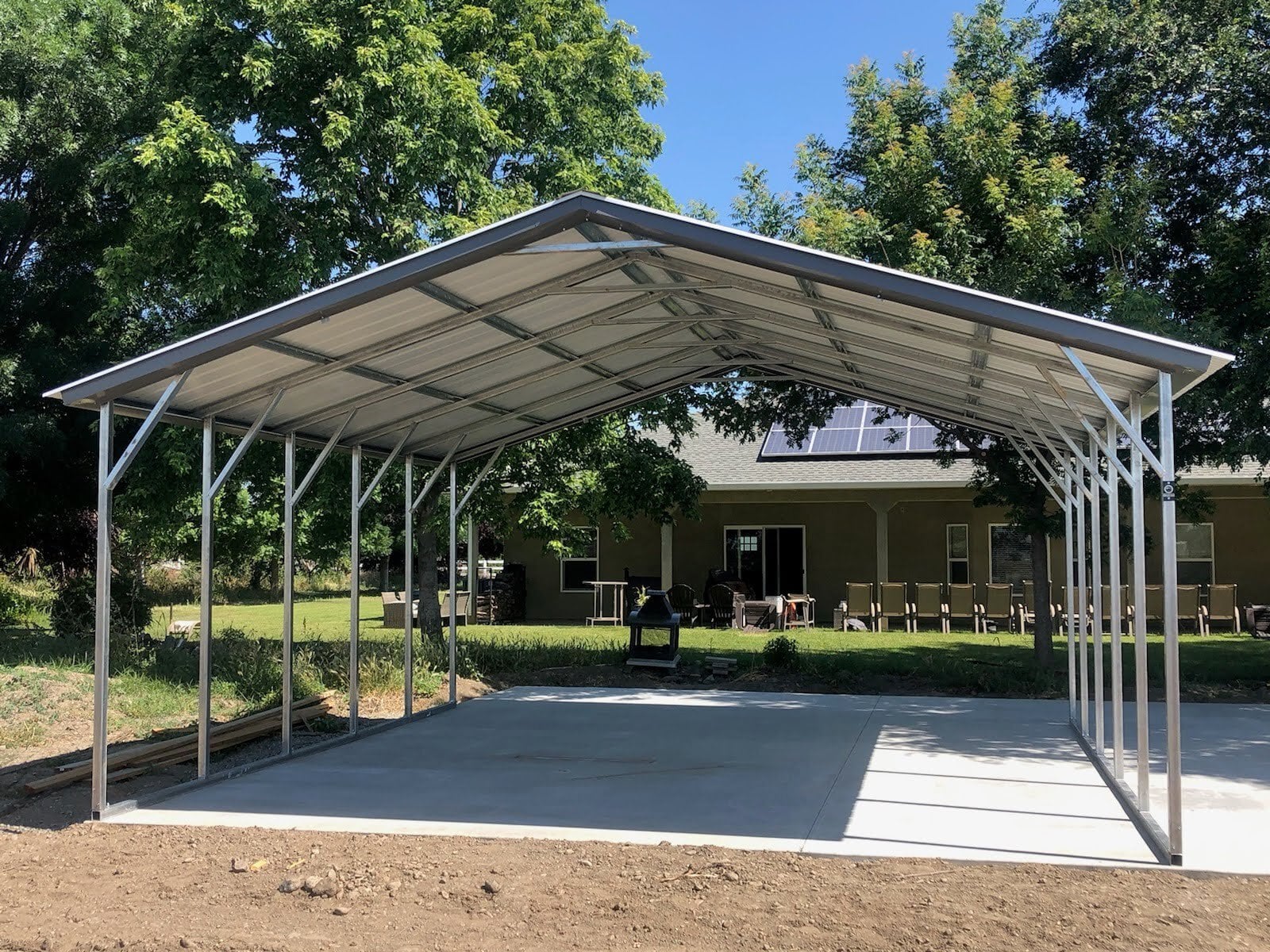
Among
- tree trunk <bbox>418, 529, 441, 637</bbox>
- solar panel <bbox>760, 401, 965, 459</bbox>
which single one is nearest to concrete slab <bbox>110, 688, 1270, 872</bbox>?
tree trunk <bbox>418, 529, 441, 637</bbox>

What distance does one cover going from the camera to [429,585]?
15.2 m

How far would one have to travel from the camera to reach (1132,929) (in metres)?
4.88

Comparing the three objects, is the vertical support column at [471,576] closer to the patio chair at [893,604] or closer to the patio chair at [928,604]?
the patio chair at [893,604]

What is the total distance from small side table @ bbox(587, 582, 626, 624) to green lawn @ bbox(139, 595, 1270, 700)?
1.10 ft

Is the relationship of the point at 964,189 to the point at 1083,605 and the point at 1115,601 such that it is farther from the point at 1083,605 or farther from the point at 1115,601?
the point at 1115,601

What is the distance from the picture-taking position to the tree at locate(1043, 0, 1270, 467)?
11102mm

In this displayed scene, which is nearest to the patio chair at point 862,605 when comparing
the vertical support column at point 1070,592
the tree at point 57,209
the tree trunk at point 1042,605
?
the tree trunk at point 1042,605

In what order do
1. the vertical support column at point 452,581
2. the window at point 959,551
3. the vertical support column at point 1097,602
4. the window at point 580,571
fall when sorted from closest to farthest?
the vertical support column at point 1097,602 < the vertical support column at point 452,581 < the window at point 959,551 < the window at point 580,571

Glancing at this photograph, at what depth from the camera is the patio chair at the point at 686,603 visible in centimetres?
2128

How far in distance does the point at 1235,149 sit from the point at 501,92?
28.8ft

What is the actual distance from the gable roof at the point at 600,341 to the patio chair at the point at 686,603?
10.6m

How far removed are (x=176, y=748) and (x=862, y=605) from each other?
14.0 metres

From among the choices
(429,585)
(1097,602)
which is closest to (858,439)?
(429,585)

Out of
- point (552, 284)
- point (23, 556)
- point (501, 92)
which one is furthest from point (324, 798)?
point (23, 556)
